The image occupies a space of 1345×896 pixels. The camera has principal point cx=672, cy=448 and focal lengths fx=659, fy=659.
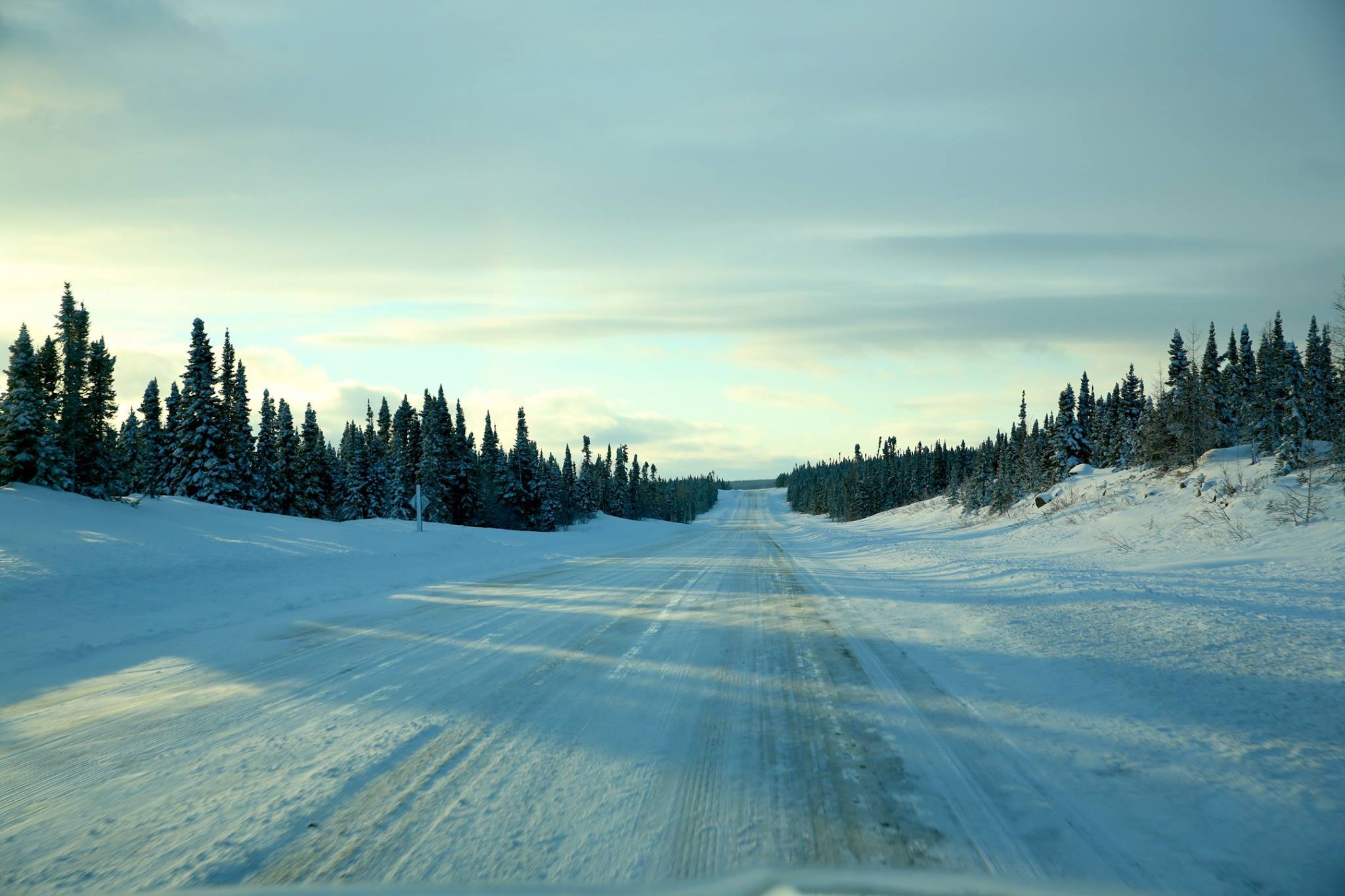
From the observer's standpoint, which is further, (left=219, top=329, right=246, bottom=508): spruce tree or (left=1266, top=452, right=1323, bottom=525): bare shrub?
(left=219, top=329, right=246, bottom=508): spruce tree

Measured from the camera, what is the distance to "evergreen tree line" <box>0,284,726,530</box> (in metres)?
20.2

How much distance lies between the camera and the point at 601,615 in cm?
1062

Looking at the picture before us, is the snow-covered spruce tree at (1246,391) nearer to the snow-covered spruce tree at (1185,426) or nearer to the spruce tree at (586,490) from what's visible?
the snow-covered spruce tree at (1185,426)

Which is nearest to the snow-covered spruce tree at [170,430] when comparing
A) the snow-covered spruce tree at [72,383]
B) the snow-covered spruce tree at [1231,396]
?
the snow-covered spruce tree at [72,383]

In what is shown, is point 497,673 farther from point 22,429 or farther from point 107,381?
point 107,381

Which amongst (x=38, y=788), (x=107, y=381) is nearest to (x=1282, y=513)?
(x=38, y=788)

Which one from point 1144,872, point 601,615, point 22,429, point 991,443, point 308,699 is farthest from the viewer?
point 991,443

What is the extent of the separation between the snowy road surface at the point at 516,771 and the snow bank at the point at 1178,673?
11.7 inches

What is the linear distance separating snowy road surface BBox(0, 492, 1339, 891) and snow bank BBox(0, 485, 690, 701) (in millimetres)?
1387

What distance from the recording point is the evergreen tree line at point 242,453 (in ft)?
66.1

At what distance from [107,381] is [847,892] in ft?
117

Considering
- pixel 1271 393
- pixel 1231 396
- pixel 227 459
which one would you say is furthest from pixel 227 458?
pixel 1231 396

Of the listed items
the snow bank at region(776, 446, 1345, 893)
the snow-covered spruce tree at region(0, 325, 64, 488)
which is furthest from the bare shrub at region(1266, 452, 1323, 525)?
the snow-covered spruce tree at region(0, 325, 64, 488)

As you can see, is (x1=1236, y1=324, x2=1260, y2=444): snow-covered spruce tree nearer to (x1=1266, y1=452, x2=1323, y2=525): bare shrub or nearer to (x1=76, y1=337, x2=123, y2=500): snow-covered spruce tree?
(x1=1266, y1=452, x2=1323, y2=525): bare shrub
